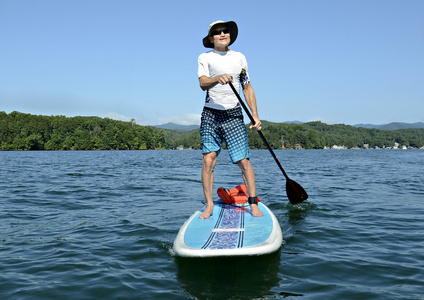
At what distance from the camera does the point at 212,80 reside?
15.8ft

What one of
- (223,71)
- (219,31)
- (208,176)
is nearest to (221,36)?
(219,31)

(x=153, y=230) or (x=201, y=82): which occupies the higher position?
(x=201, y=82)

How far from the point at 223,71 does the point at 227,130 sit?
A: 871mm

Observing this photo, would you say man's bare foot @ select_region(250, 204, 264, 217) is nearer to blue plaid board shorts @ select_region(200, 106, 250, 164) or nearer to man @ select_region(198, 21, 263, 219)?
man @ select_region(198, 21, 263, 219)

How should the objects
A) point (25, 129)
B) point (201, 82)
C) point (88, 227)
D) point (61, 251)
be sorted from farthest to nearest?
point (25, 129) < point (88, 227) < point (201, 82) < point (61, 251)

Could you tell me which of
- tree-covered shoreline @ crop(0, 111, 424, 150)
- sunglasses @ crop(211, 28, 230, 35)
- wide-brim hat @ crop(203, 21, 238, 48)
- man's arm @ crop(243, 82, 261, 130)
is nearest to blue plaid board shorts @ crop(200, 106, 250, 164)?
man's arm @ crop(243, 82, 261, 130)

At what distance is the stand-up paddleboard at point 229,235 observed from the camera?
3895 mm

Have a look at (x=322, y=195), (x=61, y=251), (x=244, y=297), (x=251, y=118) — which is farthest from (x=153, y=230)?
(x=322, y=195)

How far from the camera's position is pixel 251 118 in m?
5.41

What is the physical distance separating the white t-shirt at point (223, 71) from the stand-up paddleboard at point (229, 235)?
1665mm

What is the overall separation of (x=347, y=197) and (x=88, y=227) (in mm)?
6722

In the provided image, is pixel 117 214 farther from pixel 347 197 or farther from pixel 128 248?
pixel 347 197

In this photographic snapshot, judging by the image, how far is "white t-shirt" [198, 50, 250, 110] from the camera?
5.07 meters

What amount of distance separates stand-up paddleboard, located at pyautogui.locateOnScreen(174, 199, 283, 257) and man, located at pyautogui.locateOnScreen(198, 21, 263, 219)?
0.24 m
